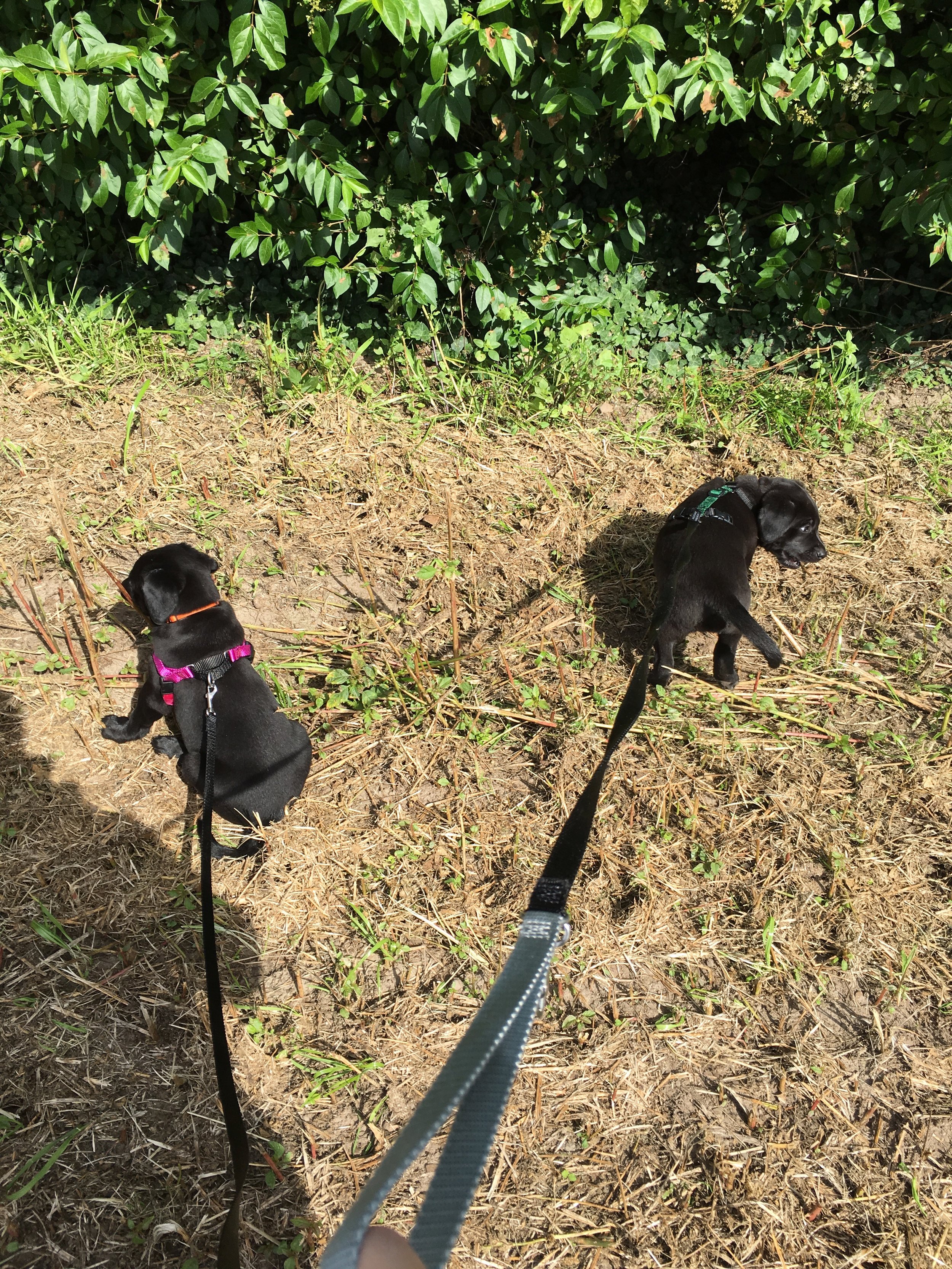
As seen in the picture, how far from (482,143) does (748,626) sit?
316 cm

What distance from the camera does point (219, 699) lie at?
2.82 metres

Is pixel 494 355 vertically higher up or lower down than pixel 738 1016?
higher up

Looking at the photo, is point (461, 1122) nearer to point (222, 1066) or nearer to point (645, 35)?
point (222, 1066)

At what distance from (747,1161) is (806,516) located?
8.13ft

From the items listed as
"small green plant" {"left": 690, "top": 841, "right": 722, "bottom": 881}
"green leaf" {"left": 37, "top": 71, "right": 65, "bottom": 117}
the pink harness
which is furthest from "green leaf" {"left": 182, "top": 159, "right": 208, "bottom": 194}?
"small green plant" {"left": 690, "top": 841, "right": 722, "bottom": 881}

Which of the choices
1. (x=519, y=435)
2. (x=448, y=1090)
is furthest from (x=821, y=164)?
(x=448, y=1090)

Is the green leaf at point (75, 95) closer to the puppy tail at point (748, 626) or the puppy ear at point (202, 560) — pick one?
the puppy ear at point (202, 560)

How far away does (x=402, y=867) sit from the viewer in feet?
9.53

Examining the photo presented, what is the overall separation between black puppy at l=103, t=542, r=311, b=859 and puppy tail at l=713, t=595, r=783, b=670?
1643mm

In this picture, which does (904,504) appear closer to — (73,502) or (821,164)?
(821,164)

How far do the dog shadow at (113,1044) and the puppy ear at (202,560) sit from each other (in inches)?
36.3

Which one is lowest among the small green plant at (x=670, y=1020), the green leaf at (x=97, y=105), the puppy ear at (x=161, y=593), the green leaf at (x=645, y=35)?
the small green plant at (x=670, y=1020)

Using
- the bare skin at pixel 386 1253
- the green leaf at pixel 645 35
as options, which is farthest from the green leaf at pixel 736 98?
the bare skin at pixel 386 1253

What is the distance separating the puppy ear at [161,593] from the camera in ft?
9.60
